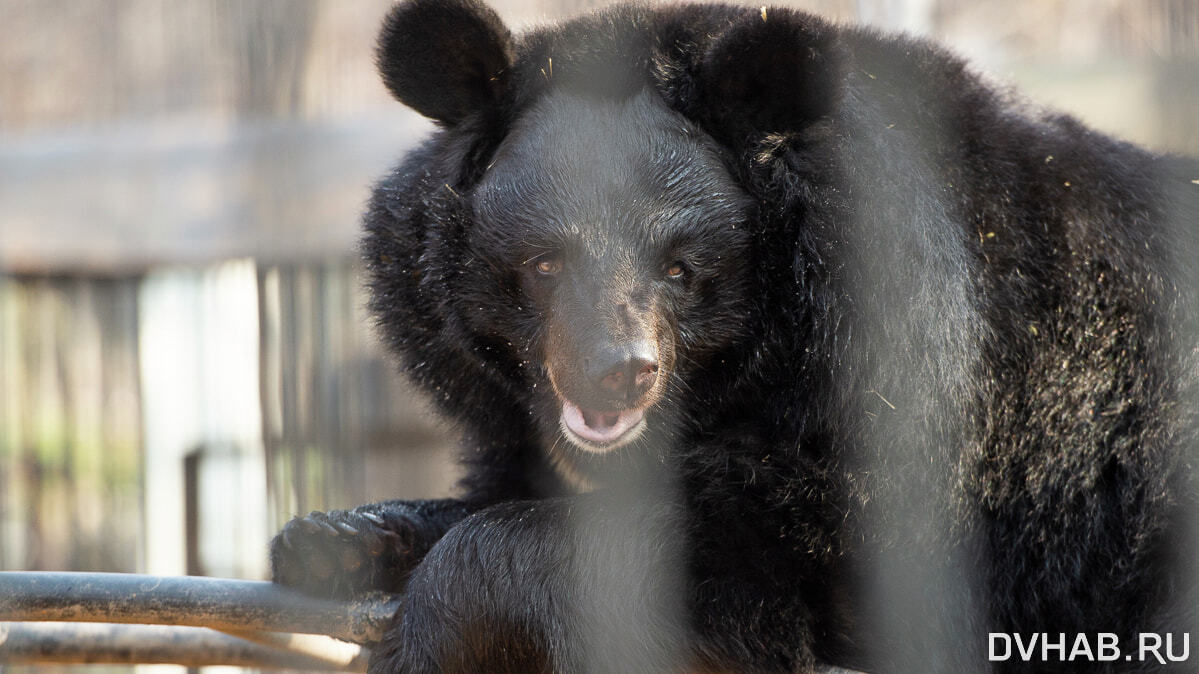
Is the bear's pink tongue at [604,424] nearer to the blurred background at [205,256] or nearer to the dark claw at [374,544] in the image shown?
the dark claw at [374,544]

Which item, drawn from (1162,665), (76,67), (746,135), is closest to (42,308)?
(76,67)

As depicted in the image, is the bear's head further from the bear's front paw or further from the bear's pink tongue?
the bear's front paw

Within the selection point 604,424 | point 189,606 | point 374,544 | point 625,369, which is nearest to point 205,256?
point 374,544

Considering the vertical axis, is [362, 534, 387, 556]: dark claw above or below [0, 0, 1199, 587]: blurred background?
below

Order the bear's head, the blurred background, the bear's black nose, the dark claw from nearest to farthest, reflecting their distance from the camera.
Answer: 1. the bear's black nose
2. the bear's head
3. the dark claw
4. the blurred background

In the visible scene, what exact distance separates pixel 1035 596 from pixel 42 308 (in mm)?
5355

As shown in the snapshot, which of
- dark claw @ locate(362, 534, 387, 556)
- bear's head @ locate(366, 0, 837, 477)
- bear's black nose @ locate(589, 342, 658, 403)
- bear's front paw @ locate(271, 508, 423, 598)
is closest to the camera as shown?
bear's black nose @ locate(589, 342, 658, 403)

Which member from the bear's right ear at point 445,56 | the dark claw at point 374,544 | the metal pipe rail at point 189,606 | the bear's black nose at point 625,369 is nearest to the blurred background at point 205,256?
the bear's right ear at point 445,56

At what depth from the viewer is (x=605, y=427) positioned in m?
2.43

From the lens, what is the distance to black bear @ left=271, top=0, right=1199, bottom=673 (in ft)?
7.55

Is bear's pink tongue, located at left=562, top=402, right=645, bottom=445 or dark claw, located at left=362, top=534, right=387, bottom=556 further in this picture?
dark claw, located at left=362, top=534, right=387, bottom=556

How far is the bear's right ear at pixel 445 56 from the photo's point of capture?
102 inches

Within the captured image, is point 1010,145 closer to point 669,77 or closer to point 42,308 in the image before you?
point 669,77

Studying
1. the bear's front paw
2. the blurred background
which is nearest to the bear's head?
the bear's front paw
